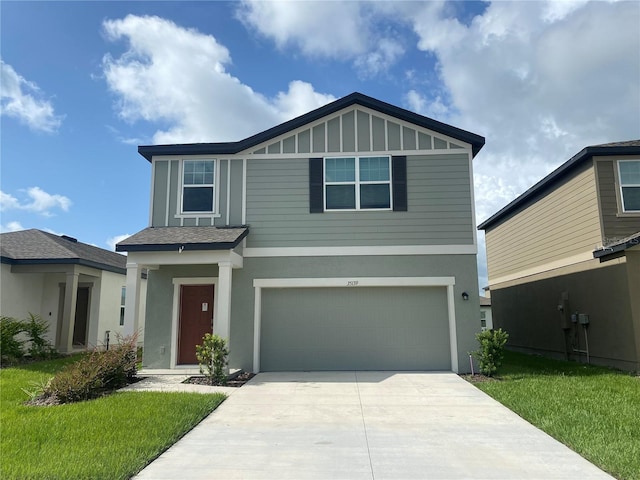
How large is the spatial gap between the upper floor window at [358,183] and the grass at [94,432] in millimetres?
5690

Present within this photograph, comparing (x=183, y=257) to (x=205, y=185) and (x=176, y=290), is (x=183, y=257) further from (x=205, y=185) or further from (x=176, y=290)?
(x=205, y=185)

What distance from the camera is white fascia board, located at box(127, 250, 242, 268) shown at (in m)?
10.4

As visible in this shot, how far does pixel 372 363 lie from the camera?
11016 mm

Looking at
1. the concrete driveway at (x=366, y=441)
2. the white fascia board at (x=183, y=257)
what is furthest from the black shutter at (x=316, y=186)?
the concrete driveway at (x=366, y=441)

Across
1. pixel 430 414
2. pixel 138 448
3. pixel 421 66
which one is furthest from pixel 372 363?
pixel 421 66

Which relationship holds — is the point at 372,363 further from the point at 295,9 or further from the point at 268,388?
the point at 295,9

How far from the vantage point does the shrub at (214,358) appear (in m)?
9.34

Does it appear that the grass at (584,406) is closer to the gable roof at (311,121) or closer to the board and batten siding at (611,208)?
the board and batten siding at (611,208)

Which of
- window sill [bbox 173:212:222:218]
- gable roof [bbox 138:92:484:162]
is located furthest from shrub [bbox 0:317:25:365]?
gable roof [bbox 138:92:484:162]

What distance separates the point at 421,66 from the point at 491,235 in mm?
10705

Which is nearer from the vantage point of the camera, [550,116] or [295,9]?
[295,9]

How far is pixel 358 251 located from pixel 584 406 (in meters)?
5.71

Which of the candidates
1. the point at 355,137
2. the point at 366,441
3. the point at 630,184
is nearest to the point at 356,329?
the point at 355,137

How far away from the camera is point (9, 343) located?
1238cm
